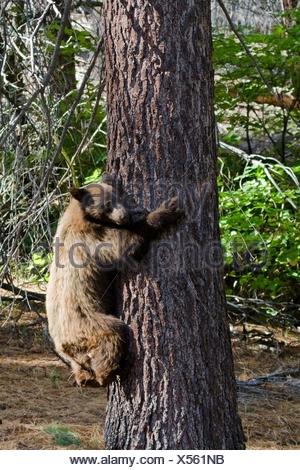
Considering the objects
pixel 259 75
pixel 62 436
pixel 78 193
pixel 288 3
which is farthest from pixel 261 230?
pixel 288 3

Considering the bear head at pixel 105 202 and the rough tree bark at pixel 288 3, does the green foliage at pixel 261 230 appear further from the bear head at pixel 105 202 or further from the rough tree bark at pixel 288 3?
the rough tree bark at pixel 288 3

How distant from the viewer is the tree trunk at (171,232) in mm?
4102

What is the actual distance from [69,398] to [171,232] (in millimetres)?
2651

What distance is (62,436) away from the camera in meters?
5.27

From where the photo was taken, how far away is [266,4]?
38.7ft

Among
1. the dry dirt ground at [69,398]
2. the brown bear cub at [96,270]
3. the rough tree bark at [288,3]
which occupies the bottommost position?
the dry dirt ground at [69,398]

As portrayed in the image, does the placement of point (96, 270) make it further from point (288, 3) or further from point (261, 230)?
point (288, 3)

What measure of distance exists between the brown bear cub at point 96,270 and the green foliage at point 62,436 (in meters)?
0.84

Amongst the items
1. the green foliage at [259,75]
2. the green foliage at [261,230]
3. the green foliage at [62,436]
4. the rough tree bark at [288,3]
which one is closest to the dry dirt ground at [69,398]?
the green foliage at [62,436]

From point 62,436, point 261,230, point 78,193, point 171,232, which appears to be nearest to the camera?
point 171,232

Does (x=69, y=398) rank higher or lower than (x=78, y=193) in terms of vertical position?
lower

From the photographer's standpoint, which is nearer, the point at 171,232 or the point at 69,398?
the point at 171,232

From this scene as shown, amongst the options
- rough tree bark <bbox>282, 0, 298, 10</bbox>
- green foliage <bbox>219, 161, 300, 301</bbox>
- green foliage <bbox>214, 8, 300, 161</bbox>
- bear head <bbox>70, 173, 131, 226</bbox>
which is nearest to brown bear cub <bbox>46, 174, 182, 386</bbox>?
bear head <bbox>70, 173, 131, 226</bbox>
